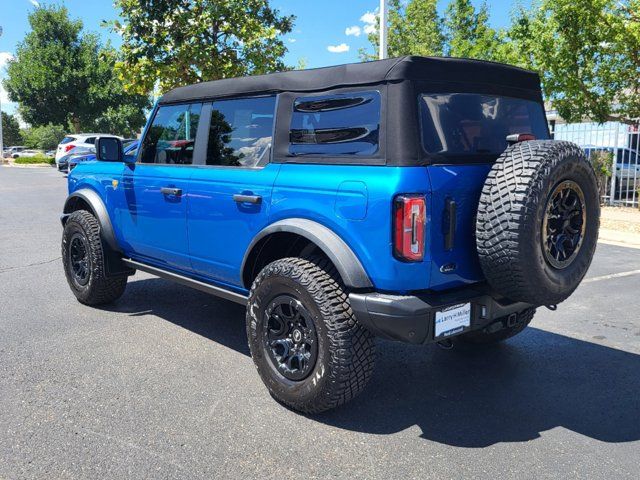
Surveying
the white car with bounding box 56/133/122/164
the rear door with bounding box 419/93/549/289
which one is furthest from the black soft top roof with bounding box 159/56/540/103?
the white car with bounding box 56/133/122/164

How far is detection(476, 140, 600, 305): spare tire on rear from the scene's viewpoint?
289 cm

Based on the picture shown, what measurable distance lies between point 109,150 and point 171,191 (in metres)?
1.01

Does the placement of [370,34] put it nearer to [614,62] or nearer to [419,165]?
[614,62]

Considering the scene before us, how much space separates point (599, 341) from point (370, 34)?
3421cm

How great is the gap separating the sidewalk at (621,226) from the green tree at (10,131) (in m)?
88.3

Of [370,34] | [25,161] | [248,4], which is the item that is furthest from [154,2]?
[25,161]

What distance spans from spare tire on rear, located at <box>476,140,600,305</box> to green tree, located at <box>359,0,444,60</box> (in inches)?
1264

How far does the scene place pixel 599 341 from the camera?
472cm

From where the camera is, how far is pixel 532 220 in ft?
9.46

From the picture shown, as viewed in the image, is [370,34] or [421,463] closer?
[421,463]

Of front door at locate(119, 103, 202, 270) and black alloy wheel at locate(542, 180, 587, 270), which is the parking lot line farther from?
front door at locate(119, 103, 202, 270)

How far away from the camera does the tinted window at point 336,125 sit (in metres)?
3.15

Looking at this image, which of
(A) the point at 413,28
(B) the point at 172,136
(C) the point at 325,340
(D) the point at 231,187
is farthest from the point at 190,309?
(A) the point at 413,28

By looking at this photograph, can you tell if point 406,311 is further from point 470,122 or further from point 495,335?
point 495,335
